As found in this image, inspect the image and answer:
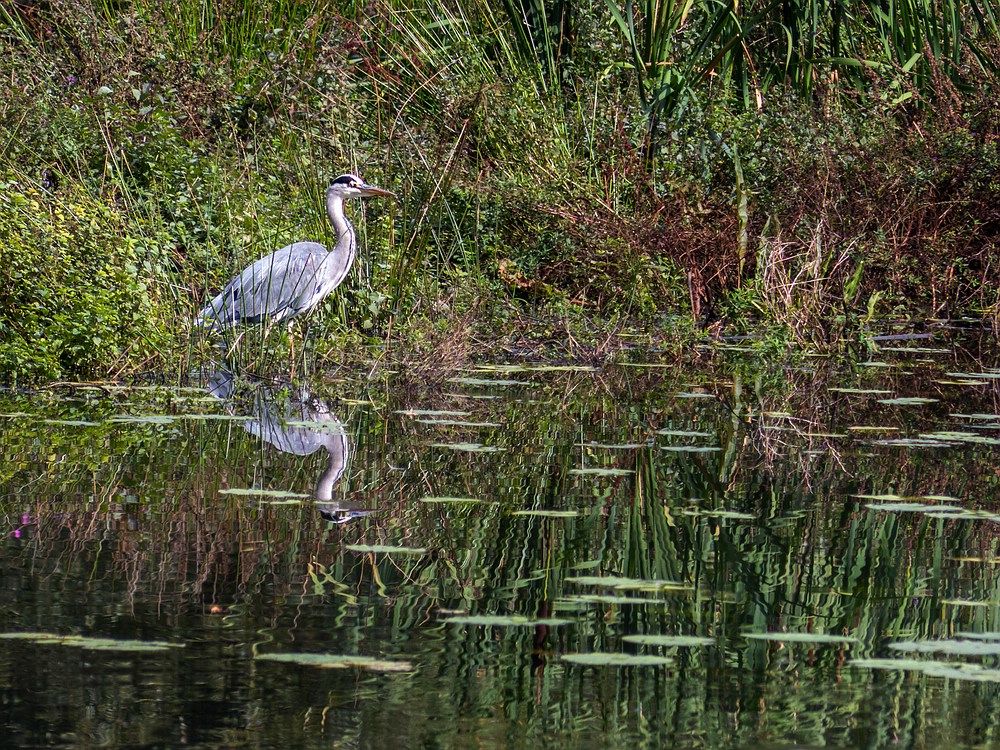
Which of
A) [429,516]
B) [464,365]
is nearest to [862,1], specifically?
[464,365]

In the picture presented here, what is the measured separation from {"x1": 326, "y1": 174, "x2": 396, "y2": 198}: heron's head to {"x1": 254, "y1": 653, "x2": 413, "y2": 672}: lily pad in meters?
6.15

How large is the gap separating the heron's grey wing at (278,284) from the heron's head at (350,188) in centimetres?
52

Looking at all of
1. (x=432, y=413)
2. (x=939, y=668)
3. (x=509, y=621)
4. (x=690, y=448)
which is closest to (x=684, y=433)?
(x=690, y=448)

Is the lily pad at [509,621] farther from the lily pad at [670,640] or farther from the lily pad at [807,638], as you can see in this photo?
the lily pad at [807,638]

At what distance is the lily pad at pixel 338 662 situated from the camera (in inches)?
129

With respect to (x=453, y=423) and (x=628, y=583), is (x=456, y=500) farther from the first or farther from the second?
(x=453, y=423)

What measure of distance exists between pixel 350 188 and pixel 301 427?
3243 millimetres

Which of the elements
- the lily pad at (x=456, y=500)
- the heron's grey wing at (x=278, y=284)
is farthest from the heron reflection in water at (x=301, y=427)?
the heron's grey wing at (x=278, y=284)

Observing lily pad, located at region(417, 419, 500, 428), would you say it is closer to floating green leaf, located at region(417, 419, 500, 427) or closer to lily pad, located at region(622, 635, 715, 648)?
floating green leaf, located at region(417, 419, 500, 427)

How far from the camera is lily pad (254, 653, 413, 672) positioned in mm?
3270

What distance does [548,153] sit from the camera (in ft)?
35.6

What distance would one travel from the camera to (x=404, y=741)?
9.50 ft

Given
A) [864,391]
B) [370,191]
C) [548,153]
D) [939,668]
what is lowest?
[939,668]

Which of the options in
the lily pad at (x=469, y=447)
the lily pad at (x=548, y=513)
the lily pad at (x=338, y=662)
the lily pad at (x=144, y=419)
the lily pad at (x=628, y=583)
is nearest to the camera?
the lily pad at (x=338, y=662)
